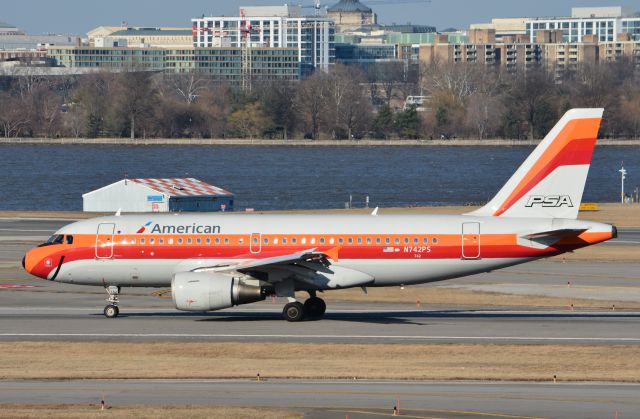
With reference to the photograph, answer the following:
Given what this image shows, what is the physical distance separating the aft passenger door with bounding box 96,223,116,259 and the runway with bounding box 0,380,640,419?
1293 cm

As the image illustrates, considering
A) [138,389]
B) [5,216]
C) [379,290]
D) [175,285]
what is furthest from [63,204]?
[138,389]

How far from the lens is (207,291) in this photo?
47.4m

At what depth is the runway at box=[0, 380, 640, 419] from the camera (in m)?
33.4

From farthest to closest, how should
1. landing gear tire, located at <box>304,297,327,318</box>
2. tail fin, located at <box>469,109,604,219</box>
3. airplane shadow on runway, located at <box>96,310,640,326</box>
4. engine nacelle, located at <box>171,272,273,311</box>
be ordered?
airplane shadow on runway, located at <box>96,310,640,326</box>
landing gear tire, located at <box>304,297,327,318</box>
tail fin, located at <box>469,109,604,219</box>
engine nacelle, located at <box>171,272,273,311</box>

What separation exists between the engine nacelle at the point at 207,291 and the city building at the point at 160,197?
60.5 m

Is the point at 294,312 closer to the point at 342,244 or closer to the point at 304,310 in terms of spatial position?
the point at 304,310

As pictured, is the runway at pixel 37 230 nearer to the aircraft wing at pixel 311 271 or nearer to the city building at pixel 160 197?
the city building at pixel 160 197

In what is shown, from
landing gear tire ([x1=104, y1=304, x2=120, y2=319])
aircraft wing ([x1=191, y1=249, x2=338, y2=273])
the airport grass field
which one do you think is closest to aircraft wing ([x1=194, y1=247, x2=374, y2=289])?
aircraft wing ([x1=191, y1=249, x2=338, y2=273])

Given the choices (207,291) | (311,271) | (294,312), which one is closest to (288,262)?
(311,271)

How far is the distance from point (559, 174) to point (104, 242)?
17.9 meters

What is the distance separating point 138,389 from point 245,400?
137 inches

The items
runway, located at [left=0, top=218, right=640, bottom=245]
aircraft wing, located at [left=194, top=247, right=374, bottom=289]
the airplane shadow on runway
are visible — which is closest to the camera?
aircraft wing, located at [left=194, top=247, right=374, bottom=289]

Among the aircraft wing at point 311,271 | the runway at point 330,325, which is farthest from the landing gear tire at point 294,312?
the aircraft wing at point 311,271

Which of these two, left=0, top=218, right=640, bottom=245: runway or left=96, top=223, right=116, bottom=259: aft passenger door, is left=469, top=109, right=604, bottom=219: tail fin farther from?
left=0, top=218, right=640, bottom=245: runway
